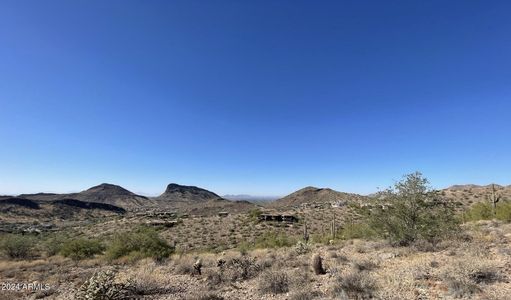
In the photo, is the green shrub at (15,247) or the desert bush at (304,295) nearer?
the desert bush at (304,295)

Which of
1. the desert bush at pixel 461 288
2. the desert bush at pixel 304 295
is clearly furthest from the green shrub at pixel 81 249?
the desert bush at pixel 461 288

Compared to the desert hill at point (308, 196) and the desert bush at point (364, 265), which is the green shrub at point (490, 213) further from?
the desert hill at point (308, 196)

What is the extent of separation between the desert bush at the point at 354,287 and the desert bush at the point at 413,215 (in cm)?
822

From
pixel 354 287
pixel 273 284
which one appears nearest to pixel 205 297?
pixel 273 284

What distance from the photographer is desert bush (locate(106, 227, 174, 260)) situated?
21.8 metres

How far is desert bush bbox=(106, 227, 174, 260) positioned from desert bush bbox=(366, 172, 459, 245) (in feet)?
45.7

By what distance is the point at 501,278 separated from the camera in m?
9.81

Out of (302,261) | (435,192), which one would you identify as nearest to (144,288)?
(302,261)

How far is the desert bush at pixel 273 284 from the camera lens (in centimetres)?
1066

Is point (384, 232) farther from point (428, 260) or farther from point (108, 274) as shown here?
point (108, 274)

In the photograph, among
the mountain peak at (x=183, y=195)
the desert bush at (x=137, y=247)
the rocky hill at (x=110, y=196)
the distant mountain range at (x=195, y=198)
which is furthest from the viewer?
the mountain peak at (x=183, y=195)

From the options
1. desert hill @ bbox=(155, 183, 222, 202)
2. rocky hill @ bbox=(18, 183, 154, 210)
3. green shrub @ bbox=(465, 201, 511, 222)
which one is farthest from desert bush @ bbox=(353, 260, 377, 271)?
desert hill @ bbox=(155, 183, 222, 202)

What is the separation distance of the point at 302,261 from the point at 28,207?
107 meters

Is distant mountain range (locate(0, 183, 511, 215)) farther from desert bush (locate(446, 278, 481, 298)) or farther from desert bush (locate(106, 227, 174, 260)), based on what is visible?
desert bush (locate(106, 227, 174, 260))
